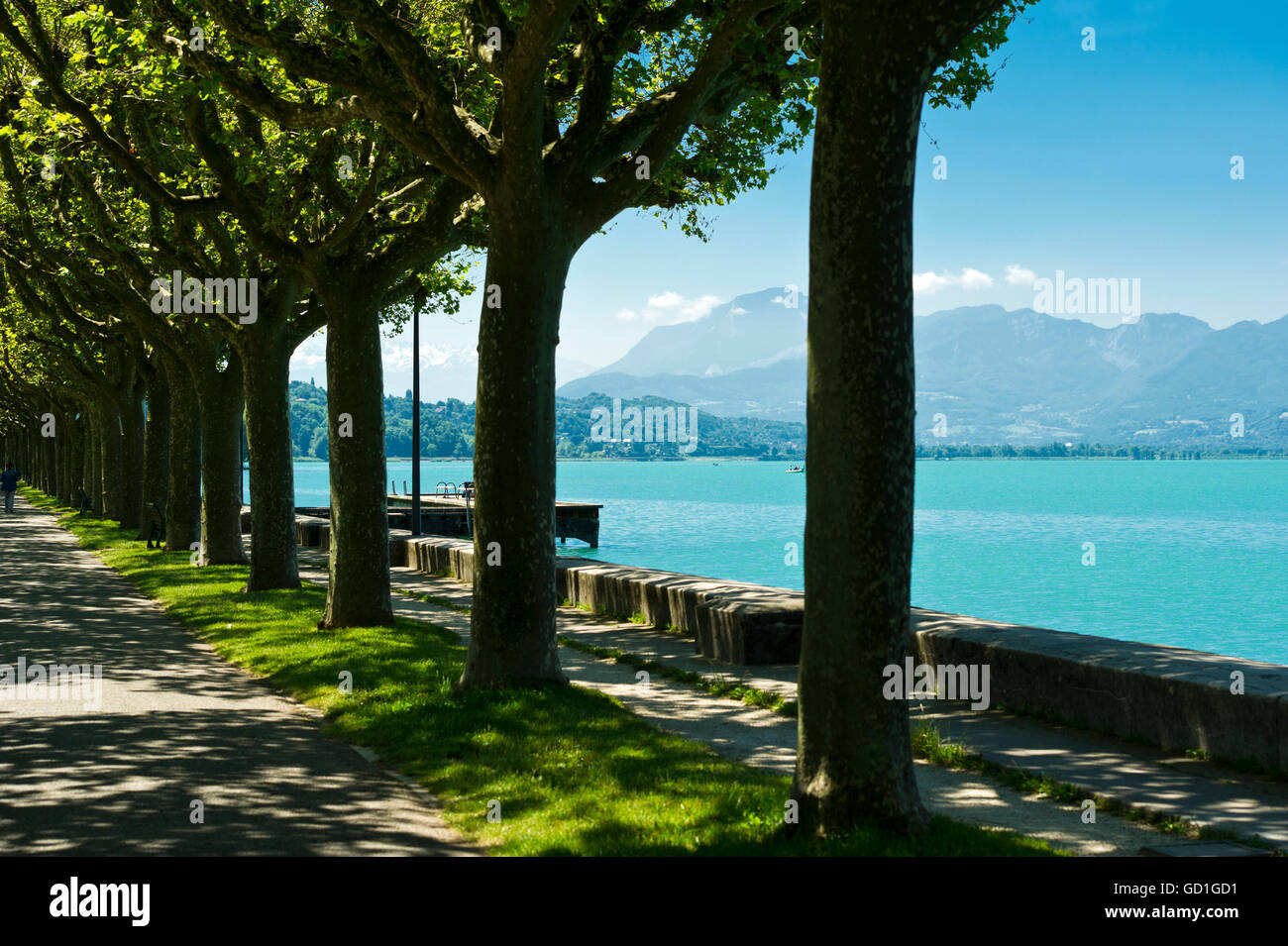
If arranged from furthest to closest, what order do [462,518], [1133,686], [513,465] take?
1. [462,518]
2. [513,465]
3. [1133,686]

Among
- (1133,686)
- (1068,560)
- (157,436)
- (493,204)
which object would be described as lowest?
(1068,560)

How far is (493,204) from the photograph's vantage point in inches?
438

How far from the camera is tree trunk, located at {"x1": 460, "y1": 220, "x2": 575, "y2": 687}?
10953 millimetres

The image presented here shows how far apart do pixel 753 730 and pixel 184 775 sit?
4487 mm

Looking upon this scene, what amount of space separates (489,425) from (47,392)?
2303 inches

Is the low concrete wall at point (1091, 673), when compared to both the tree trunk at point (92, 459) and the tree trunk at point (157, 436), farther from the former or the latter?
the tree trunk at point (92, 459)

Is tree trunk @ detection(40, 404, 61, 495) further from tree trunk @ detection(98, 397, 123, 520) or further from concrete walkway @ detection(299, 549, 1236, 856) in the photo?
concrete walkway @ detection(299, 549, 1236, 856)

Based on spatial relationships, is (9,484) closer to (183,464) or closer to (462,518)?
(462,518)

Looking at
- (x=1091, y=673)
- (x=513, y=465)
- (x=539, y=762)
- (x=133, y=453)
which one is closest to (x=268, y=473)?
(x=513, y=465)

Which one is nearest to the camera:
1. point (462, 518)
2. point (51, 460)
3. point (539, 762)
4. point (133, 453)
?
point (539, 762)

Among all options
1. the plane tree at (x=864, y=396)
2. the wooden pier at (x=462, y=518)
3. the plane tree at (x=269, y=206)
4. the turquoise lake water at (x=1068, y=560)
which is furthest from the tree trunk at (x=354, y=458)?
the wooden pier at (x=462, y=518)

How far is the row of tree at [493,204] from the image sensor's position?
6.12 metres
